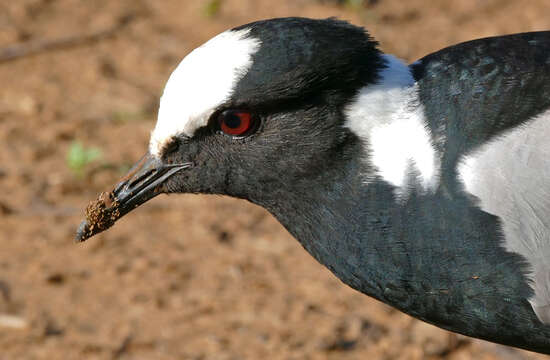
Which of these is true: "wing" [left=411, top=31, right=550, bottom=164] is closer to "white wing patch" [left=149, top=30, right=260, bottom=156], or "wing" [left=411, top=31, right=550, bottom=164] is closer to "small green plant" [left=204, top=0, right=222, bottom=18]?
"white wing patch" [left=149, top=30, right=260, bottom=156]

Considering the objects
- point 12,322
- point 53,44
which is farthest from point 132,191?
point 53,44

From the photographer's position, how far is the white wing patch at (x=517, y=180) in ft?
11.0

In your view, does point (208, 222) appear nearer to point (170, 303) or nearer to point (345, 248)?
point (170, 303)

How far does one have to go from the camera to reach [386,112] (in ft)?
11.5

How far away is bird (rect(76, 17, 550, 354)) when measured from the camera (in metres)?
3.38

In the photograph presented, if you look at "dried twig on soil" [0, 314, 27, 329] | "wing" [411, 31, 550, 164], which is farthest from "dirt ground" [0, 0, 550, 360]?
"wing" [411, 31, 550, 164]

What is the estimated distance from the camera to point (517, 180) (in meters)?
3.38

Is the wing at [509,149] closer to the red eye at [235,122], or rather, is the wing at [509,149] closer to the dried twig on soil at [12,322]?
the red eye at [235,122]

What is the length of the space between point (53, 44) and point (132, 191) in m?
4.12

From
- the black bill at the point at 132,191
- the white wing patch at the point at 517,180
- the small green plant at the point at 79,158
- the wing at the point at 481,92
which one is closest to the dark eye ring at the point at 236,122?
the black bill at the point at 132,191

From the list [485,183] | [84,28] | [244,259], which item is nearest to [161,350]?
[244,259]

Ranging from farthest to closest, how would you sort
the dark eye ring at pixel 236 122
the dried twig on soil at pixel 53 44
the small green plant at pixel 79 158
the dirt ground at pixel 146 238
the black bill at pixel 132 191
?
the dried twig on soil at pixel 53 44
the small green plant at pixel 79 158
the dirt ground at pixel 146 238
the black bill at pixel 132 191
the dark eye ring at pixel 236 122

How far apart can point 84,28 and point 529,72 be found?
200 inches

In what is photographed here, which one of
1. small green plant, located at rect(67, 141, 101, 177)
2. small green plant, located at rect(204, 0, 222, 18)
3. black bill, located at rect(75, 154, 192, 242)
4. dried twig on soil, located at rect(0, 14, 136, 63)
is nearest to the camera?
black bill, located at rect(75, 154, 192, 242)
